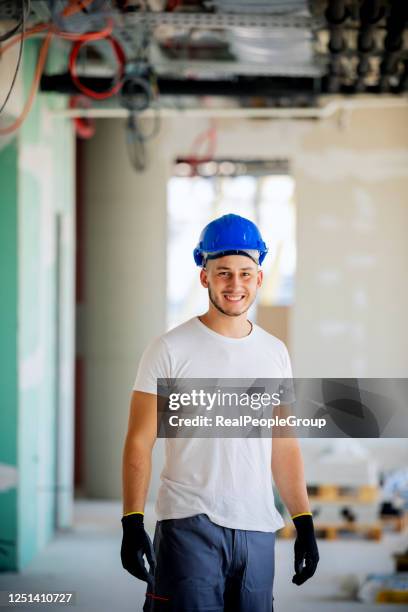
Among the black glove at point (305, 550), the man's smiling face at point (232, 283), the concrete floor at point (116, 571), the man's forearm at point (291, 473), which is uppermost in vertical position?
the man's smiling face at point (232, 283)

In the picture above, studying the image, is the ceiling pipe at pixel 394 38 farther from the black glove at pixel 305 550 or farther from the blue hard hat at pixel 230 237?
the black glove at pixel 305 550

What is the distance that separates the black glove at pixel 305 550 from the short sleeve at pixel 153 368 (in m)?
0.56

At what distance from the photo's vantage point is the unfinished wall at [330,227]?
565 cm

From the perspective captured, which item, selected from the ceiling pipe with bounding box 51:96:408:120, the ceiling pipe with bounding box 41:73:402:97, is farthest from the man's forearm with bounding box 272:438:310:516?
the ceiling pipe with bounding box 51:96:408:120

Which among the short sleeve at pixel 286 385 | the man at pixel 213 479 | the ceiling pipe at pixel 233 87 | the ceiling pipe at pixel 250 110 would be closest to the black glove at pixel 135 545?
the man at pixel 213 479

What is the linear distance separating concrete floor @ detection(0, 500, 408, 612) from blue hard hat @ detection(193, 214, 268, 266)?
76 centimetres

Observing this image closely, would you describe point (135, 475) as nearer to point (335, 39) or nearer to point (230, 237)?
point (230, 237)

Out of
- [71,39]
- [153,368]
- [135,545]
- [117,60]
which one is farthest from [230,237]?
[71,39]

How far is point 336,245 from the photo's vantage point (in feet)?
18.6

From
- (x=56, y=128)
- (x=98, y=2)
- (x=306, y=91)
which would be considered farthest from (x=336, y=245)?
(x=98, y=2)

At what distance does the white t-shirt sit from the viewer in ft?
7.29

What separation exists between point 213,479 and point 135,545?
0.26 metres

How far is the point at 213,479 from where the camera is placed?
222 cm

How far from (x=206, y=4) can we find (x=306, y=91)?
42.7 inches
